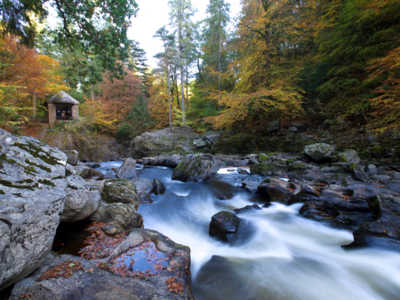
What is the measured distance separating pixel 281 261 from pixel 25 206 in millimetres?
3819

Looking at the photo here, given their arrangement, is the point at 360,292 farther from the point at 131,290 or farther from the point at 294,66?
the point at 294,66

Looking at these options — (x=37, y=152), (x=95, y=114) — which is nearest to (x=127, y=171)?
(x=37, y=152)

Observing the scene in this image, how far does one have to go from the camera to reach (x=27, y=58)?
962 centimetres

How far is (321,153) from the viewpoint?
25.0 feet

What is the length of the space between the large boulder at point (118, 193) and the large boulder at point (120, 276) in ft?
5.33

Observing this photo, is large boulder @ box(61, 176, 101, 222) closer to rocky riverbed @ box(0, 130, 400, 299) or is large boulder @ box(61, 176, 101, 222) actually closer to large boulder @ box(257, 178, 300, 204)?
rocky riverbed @ box(0, 130, 400, 299)

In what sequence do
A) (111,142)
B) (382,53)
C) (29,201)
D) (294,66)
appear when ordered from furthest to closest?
(111,142), (294,66), (382,53), (29,201)

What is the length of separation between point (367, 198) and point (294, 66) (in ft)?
31.9

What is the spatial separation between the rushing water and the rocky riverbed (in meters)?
0.06

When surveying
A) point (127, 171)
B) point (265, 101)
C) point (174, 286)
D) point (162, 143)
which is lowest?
point (174, 286)

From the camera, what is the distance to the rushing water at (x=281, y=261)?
2.57 metres

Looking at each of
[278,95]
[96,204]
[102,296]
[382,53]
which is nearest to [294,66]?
[278,95]

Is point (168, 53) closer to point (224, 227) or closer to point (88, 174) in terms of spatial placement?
point (88, 174)

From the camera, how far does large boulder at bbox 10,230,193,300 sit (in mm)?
1714
